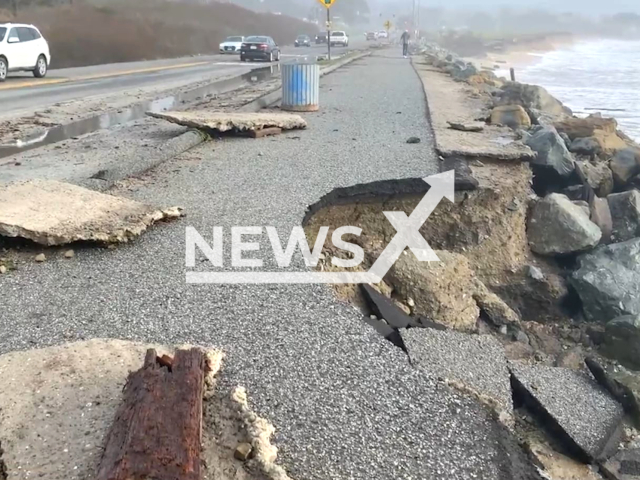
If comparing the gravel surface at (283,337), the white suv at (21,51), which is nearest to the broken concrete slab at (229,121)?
the gravel surface at (283,337)

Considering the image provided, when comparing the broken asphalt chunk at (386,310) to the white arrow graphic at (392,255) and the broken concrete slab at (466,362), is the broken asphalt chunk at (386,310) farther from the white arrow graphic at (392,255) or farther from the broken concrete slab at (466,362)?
the broken concrete slab at (466,362)

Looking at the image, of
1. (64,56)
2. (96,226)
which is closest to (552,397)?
(96,226)

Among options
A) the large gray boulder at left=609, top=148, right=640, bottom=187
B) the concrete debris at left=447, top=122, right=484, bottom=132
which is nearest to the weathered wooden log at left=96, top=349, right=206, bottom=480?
the concrete debris at left=447, top=122, right=484, bottom=132

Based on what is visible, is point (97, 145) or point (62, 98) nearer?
point (97, 145)

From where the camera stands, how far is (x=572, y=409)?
14.0 feet

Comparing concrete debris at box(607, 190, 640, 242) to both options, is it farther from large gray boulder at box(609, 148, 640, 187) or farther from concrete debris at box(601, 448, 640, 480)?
concrete debris at box(601, 448, 640, 480)

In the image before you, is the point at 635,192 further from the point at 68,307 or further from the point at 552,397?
the point at 68,307

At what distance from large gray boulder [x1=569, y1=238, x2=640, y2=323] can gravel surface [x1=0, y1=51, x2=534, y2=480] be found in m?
2.87

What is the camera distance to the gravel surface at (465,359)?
3785mm

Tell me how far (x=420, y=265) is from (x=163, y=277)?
8.03ft

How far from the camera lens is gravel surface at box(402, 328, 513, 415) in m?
3.79

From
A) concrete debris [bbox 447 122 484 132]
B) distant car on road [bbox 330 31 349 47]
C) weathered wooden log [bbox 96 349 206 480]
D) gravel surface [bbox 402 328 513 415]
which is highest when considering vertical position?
weathered wooden log [bbox 96 349 206 480]

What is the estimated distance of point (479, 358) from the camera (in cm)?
412

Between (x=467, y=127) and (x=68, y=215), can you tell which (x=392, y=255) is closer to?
(x=68, y=215)
